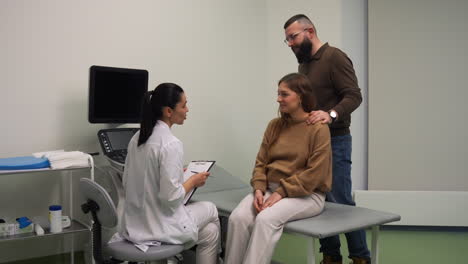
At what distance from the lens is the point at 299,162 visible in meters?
2.34

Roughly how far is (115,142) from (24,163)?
0.60m

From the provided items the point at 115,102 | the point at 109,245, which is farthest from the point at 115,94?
the point at 109,245

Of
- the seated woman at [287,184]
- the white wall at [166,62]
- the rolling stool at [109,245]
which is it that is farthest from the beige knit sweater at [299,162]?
the white wall at [166,62]

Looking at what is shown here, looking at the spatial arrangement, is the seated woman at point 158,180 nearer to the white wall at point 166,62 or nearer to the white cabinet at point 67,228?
the white cabinet at point 67,228

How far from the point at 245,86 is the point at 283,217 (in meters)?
2.08

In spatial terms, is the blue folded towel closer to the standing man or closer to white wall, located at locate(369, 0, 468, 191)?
the standing man

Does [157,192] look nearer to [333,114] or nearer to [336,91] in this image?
[333,114]

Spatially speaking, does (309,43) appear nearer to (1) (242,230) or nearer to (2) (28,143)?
(1) (242,230)

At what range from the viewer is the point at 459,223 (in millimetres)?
3723

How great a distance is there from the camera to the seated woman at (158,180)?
1.99m

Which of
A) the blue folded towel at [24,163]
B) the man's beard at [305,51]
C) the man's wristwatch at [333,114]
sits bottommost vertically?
the blue folded towel at [24,163]

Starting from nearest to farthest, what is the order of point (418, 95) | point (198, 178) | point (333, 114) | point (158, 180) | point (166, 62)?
1. point (158, 180)
2. point (198, 178)
3. point (333, 114)
4. point (166, 62)
5. point (418, 95)

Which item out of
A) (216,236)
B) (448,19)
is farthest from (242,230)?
(448,19)

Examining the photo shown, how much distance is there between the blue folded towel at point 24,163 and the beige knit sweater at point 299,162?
3.79 ft
